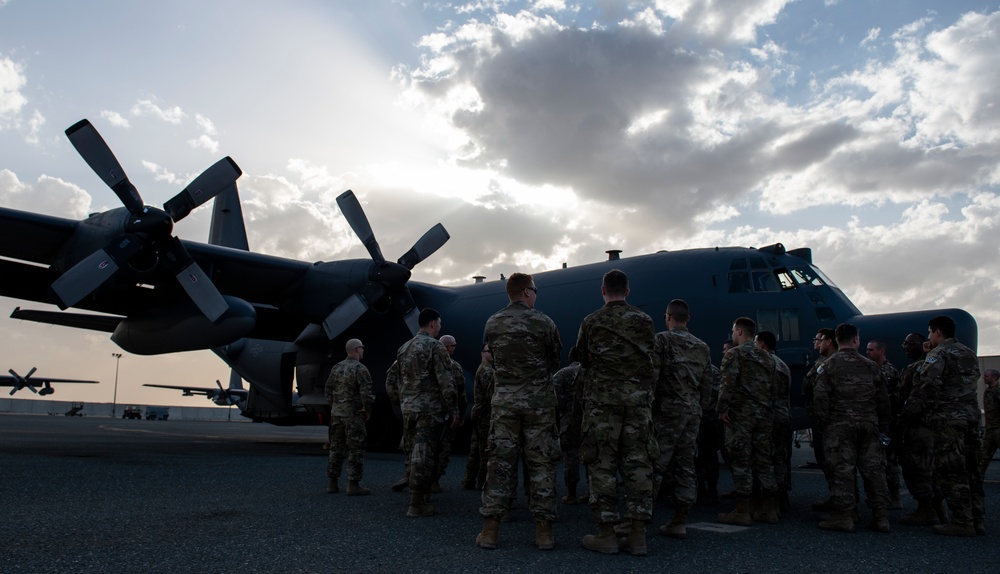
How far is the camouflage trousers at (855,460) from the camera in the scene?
618 centimetres

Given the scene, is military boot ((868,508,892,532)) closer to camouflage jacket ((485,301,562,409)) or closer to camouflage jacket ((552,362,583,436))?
camouflage jacket ((552,362,583,436))

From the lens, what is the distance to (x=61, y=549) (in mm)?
4645

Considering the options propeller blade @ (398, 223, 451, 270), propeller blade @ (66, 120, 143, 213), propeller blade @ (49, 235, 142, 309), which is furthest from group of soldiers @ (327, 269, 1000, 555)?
propeller blade @ (398, 223, 451, 270)

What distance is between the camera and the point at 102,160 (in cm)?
1232

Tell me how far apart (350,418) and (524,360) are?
11.5 feet

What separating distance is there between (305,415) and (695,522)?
16.8 meters

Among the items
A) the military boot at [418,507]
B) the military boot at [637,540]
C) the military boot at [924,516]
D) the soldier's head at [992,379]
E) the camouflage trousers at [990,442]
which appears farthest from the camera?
the soldier's head at [992,379]

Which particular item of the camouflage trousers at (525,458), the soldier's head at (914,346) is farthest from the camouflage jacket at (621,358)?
the soldier's head at (914,346)

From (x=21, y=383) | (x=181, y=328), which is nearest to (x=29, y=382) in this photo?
(x=21, y=383)

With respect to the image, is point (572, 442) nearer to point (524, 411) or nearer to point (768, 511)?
point (768, 511)

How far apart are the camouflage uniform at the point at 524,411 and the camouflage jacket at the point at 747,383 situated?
2.23 meters

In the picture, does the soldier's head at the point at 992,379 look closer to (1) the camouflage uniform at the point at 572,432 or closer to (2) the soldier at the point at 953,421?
(2) the soldier at the point at 953,421

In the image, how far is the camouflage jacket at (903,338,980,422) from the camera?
629 centimetres

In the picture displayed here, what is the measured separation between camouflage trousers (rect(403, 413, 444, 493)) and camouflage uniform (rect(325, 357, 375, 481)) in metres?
1.36
